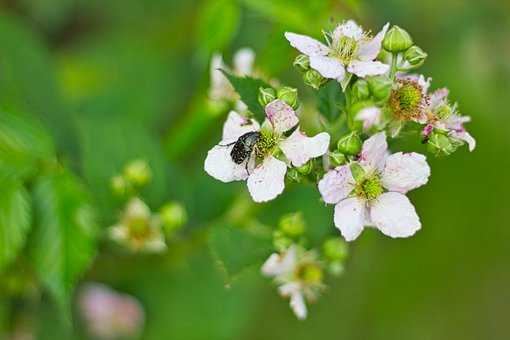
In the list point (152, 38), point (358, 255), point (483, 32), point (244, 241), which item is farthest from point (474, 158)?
point (244, 241)

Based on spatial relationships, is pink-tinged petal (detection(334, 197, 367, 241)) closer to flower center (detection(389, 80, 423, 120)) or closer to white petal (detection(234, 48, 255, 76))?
flower center (detection(389, 80, 423, 120))

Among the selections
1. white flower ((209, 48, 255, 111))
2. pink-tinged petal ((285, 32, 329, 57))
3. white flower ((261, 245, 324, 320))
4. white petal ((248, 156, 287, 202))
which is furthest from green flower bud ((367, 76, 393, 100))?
white flower ((209, 48, 255, 111))

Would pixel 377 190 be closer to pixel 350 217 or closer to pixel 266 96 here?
pixel 350 217

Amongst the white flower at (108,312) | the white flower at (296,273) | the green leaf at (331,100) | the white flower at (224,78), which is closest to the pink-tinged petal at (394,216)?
the green leaf at (331,100)

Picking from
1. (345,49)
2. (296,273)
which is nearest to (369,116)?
(345,49)

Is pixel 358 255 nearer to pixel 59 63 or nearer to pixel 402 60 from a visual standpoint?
pixel 59 63

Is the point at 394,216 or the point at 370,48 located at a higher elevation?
the point at 370,48

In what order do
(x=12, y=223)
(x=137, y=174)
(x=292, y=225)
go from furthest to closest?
(x=137, y=174) < (x=12, y=223) < (x=292, y=225)
